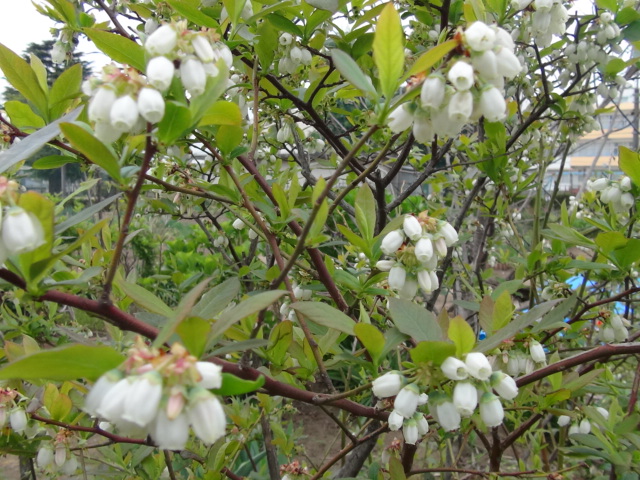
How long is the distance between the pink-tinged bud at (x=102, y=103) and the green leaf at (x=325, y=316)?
0.47m

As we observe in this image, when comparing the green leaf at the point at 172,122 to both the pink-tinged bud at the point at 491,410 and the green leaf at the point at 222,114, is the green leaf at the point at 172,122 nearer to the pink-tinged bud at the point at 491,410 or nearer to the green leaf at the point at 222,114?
the green leaf at the point at 222,114

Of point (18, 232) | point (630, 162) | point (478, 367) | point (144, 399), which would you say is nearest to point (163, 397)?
point (144, 399)

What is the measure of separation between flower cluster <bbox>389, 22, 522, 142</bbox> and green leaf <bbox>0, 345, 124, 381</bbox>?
1.82 ft

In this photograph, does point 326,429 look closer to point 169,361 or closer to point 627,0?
point 627,0

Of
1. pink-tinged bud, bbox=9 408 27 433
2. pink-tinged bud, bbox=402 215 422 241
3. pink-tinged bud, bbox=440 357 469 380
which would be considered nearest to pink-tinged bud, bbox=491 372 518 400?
pink-tinged bud, bbox=440 357 469 380

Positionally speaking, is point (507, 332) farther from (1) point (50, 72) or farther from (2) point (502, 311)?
(1) point (50, 72)

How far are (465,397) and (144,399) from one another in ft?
1.75

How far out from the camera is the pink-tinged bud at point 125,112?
2.29ft

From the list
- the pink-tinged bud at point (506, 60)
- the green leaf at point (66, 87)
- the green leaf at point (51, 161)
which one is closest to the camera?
the pink-tinged bud at point (506, 60)

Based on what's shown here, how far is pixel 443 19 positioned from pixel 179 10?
2.96 ft

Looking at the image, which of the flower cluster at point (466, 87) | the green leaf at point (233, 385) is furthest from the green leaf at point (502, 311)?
the green leaf at point (233, 385)

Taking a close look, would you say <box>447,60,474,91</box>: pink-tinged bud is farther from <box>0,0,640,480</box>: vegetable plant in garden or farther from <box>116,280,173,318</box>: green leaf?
<box>116,280,173,318</box>: green leaf

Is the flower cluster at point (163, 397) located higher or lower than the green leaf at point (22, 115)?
lower

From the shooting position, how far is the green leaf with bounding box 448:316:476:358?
0.90 meters
